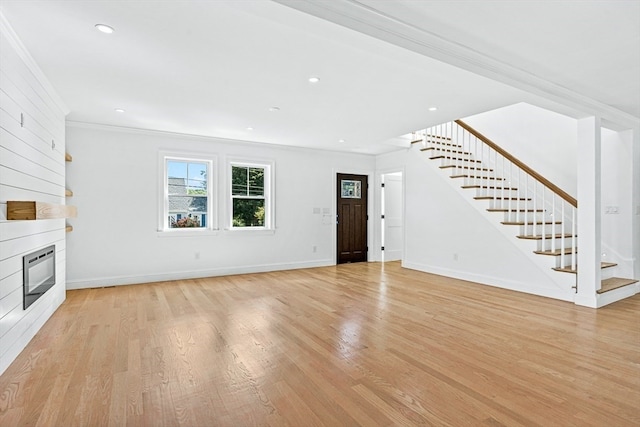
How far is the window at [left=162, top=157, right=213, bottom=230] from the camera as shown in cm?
564

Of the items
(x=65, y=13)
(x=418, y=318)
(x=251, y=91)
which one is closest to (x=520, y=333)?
(x=418, y=318)

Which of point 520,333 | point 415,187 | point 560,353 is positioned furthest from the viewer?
point 415,187

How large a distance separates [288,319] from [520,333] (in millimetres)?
2277

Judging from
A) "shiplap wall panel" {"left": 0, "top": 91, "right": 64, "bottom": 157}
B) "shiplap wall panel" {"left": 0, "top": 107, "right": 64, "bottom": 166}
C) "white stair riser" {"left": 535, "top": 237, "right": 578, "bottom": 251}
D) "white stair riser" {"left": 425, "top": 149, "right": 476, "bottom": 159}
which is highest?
"white stair riser" {"left": 425, "top": 149, "right": 476, "bottom": 159}

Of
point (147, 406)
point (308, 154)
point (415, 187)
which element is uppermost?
point (308, 154)

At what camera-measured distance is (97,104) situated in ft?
13.5

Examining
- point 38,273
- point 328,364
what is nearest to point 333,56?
point 328,364

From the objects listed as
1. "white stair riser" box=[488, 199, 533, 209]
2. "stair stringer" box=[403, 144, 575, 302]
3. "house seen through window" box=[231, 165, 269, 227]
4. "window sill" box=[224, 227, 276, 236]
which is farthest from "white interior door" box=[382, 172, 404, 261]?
"house seen through window" box=[231, 165, 269, 227]

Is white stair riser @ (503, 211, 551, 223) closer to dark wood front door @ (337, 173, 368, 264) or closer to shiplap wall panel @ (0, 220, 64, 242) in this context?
dark wood front door @ (337, 173, 368, 264)

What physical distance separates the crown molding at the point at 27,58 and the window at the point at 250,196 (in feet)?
9.32

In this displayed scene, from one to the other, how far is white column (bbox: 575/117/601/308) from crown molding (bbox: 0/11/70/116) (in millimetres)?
5815

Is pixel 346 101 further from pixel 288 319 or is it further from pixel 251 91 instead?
pixel 288 319

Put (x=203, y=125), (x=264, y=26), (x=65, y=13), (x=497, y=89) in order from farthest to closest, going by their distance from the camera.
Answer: (x=203, y=125)
(x=497, y=89)
(x=264, y=26)
(x=65, y=13)

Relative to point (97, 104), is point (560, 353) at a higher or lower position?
lower
